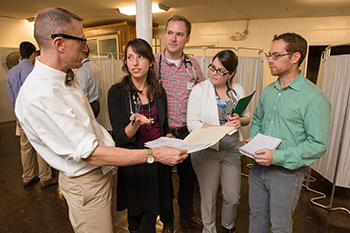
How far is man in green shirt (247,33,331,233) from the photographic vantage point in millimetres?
1294

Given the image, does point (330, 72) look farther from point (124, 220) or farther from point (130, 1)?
point (130, 1)

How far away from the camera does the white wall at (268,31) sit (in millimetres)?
5863

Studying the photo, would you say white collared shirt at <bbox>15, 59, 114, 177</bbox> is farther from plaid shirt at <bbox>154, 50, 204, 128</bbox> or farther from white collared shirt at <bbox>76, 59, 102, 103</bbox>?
white collared shirt at <bbox>76, 59, 102, 103</bbox>

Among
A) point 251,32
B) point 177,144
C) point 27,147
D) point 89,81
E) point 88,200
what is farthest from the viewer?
point 251,32

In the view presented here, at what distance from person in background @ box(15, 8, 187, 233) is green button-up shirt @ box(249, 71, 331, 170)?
0.69 meters

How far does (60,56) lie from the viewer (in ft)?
3.48

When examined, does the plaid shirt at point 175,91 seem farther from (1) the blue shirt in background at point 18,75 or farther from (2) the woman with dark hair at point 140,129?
(1) the blue shirt in background at point 18,75

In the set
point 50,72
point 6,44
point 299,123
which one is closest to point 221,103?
point 299,123

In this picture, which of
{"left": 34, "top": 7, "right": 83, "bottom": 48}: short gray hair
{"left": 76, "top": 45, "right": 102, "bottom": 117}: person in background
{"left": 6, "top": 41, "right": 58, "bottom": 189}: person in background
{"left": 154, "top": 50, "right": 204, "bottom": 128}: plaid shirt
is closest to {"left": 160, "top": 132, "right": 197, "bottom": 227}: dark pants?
{"left": 154, "top": 50, "right": 204, "bottom": 128}: plaid shirt

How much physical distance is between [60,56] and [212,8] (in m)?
5.32

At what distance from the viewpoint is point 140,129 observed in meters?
1.60

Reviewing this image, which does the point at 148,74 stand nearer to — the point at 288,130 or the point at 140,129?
the point at 140,129

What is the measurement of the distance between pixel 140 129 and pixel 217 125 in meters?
0.65

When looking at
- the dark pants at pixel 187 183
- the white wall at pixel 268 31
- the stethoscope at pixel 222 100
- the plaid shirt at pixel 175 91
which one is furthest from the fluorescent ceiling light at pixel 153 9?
the dark pants at pixel 187 183
